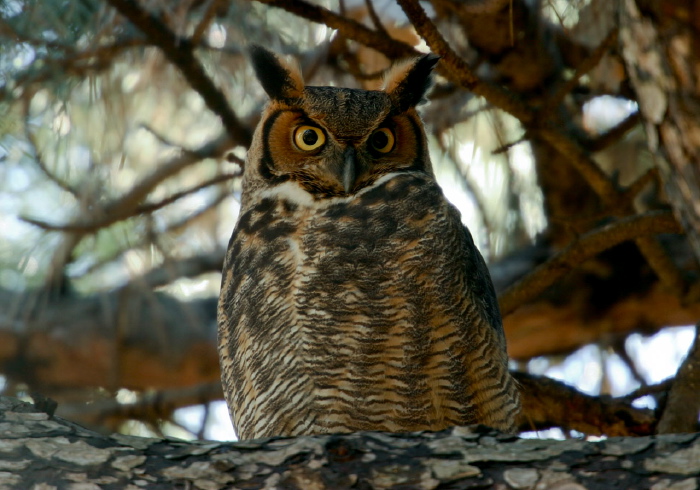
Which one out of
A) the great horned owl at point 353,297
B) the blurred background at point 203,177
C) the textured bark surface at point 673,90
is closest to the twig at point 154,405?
the blurred background at point 203,177

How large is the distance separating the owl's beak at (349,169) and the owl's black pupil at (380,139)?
3.4 inches

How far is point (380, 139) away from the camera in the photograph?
195cm

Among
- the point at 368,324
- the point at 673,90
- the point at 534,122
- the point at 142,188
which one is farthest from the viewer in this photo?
the point at 142,188

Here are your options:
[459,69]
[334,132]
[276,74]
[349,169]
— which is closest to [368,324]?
[349,169]

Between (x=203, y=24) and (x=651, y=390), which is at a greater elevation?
(x=203, y=24)

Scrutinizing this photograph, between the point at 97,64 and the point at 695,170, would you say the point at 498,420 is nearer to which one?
the point at 695,170

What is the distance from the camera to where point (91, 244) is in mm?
2797

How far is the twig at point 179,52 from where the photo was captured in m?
2.08

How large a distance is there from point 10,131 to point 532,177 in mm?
Answer: 1672

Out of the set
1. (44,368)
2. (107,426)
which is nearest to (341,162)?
(107,426)

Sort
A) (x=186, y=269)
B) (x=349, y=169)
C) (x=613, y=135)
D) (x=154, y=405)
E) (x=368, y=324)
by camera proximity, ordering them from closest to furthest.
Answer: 1. (x=368, y=324)
2. (x=349, y=169)
3. (x=613, y=135)
4. (x=154, y=405)
5. (x=186, y=269)

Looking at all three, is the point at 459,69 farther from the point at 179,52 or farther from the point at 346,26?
the point at 179,52

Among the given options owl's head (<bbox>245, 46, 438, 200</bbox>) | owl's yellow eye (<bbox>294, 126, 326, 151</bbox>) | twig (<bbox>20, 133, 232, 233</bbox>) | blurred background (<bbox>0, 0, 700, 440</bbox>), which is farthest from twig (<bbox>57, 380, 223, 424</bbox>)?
owl's yellow eye (<bbox>294, 126, 326, 151</bbox>)

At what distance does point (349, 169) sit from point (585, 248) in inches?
26.9
